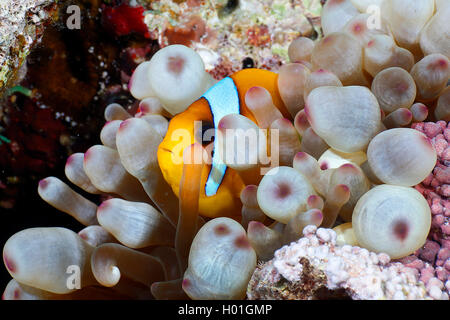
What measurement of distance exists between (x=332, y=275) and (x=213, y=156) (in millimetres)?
516

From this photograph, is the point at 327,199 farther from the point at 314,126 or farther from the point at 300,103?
the point at 300,103

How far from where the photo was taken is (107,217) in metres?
1.14

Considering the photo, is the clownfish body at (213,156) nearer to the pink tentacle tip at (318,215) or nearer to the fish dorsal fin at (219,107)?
the fish dorsal fin at (219,107)

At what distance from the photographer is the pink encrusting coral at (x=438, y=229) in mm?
955

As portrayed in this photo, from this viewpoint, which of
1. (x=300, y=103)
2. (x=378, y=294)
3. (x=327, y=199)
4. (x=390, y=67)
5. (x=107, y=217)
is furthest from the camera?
(x=300, y=103)

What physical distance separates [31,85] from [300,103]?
1337 millimetres

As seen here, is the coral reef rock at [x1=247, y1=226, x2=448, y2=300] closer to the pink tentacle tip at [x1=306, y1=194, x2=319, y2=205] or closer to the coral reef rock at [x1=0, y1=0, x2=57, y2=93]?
the pink tentacle tip at [x1=306, y1=194, x2=319, y2=205]

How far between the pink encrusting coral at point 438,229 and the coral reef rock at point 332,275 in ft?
0.11

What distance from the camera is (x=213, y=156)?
1.24 metres

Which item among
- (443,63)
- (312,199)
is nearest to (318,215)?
(312,199)

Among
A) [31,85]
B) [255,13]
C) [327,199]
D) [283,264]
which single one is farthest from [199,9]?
[283,264]

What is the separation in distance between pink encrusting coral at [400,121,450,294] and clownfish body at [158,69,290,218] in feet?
1.69

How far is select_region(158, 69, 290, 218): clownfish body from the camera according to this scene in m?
1.21

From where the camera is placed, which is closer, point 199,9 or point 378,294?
point 378,294
